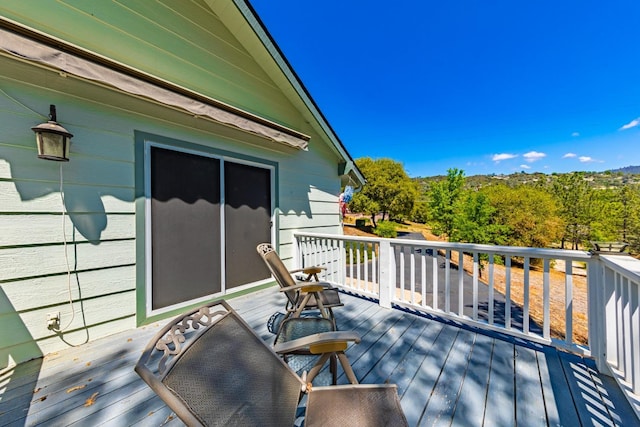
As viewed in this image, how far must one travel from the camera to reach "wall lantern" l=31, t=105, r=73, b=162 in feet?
6.63

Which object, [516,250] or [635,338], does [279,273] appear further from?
[635,338]

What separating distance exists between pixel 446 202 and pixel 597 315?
16816 millimetres

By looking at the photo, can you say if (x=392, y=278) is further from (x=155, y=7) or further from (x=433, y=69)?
(x=433, y=69)

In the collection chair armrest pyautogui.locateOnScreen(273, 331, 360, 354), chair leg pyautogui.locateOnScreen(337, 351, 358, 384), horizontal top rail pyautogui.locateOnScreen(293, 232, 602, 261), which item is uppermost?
horizontal top rail pyautogui.locateOnScreen(293, 232, 602, 261)

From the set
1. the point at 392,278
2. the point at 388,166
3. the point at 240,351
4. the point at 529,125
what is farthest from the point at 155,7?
the point at 529,125

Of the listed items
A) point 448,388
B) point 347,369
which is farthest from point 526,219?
point 347,369

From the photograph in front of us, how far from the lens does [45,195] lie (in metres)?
2.17

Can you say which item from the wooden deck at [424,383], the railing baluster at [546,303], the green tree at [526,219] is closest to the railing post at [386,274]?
the wooden deck at [424,383]

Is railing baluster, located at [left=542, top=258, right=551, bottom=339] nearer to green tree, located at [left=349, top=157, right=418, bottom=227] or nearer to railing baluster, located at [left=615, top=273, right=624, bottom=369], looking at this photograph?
railing baluster, located at [left=615, top=273, right=624, bottom=369]

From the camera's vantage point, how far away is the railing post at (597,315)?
6.12 ft

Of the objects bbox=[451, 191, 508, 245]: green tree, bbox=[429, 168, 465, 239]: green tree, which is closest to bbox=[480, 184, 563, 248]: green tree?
bbox=[451, 191, 508, 245]: green tree

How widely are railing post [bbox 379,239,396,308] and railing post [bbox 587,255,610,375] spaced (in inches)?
69.7

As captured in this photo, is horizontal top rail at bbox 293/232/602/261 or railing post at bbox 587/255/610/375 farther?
horizontal top rail at bbox 293/232/602/261

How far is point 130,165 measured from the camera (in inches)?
103
